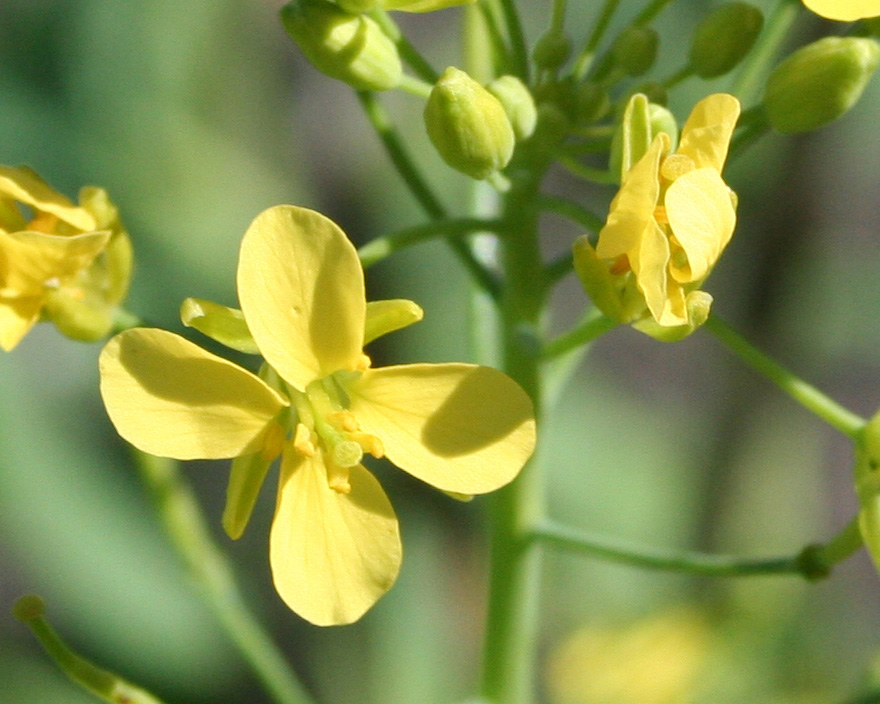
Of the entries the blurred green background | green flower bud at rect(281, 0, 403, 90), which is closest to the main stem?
green flower bud at rect(281, 0, 403, 90)

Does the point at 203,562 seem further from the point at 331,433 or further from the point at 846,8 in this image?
the point at 846,8

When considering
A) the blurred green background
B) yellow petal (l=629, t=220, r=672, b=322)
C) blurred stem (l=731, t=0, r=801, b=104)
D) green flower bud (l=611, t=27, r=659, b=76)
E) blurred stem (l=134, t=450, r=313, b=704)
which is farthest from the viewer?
the blurred green background

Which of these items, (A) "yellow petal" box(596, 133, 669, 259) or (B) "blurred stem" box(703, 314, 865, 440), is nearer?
(A) "yellow petal" box(596, 133, 669, 259)

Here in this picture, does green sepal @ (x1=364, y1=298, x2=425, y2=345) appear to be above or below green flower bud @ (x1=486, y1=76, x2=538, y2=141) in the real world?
below

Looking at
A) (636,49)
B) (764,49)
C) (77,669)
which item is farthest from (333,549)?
(764,49)

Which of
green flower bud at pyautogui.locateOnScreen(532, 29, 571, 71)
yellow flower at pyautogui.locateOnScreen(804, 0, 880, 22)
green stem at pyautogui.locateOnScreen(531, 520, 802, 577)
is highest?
yellow flower at pyautogui.locateOnScreen(804, 0, 880, 22)

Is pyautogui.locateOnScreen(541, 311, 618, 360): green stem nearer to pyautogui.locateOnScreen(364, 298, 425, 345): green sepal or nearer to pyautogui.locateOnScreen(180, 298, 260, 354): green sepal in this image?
pyautogui.locateOnScreen(364, 298, 425, 345): green sepal

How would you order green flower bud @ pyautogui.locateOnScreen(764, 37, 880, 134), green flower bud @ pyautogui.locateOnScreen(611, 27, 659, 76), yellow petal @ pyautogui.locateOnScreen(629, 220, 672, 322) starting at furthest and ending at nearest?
green flower bud @ pyautogui.locateOnScreen(611, 27, 659, 76) → green flower bud @ pyautogui.locateOnScreen(764, 37, 880, 134) → yellow petal @ pyautogui.locateOnScreen(629, 220, 672, 322)

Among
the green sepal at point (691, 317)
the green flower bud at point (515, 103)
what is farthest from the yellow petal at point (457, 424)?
the green flower bud at point (515, 103)
